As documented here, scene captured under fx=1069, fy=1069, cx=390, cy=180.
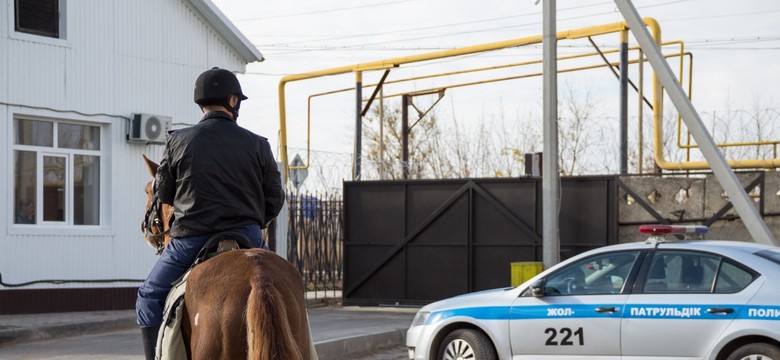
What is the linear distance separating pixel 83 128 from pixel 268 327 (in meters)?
13.8

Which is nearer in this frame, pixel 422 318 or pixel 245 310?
pixel 245 310

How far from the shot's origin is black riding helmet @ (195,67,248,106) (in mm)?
5355

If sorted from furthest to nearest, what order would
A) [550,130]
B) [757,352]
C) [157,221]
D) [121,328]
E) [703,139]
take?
[550,130] < [121,328] < [703,139] < [757,352] < [157,221]

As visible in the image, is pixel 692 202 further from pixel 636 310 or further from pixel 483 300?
pixel 636 310

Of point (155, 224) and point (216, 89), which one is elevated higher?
point (216, 89)

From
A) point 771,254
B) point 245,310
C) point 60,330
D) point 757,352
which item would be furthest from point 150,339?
point 60,330

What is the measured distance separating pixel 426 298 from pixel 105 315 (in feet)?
18.9

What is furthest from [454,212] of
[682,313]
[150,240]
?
[150,240]

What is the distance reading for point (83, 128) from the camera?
56.2ft

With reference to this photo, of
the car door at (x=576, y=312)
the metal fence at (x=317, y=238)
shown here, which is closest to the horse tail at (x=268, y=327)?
the car door at (x=576, y=312)

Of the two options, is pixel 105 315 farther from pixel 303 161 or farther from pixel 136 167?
pixel 303 161

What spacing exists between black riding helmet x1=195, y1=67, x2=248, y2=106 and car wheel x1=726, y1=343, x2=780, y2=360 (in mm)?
5645

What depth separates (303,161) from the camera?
80.8 ft

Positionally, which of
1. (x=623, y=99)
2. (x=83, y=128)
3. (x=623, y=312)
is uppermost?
(x=623, y=99)
